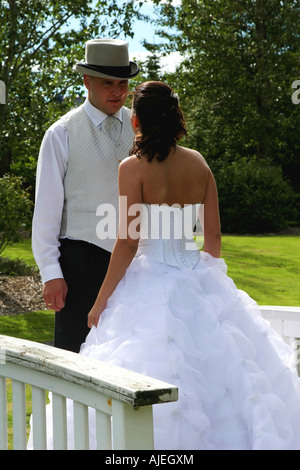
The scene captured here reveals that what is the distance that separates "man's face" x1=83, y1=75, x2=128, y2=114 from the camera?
3.30 meters

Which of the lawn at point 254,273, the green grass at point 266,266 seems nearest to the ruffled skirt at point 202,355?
the lawn at point 254,273

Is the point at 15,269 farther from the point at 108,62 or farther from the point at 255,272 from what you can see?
the point at 108,62

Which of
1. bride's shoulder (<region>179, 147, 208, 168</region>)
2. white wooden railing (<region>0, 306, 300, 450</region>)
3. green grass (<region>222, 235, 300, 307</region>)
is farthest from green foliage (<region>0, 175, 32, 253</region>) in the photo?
white wooden railing (<region>0, 306, 300, 450</region>)

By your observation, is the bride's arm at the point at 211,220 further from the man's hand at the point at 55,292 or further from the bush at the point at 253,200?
the bush at the point at 253,200

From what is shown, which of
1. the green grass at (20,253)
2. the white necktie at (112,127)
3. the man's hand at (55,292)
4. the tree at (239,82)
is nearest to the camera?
the man's hand at (55,292)

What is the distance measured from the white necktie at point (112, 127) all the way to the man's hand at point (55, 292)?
81 cm

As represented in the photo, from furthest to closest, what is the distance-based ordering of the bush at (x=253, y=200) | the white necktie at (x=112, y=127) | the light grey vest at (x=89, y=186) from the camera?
1. the bush at (x=253, y=200)
2. the white necktie at (x=112, y=127)
3. the light grey vest at (x=89, y=186)

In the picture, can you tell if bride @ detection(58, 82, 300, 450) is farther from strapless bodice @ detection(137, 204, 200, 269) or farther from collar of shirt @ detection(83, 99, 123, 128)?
collar of shirt @ detection(83, 99, 123, 128)

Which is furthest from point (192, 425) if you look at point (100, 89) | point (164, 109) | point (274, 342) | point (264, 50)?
point (264, 50)

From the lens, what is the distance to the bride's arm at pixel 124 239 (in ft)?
9.00

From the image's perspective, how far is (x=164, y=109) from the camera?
2.82m

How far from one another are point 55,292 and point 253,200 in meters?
15.8

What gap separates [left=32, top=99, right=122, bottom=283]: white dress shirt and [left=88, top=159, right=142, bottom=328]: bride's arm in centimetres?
45
